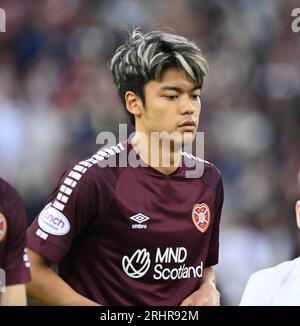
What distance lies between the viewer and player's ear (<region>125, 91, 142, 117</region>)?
12.0ft

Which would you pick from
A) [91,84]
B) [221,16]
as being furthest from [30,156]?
[221,16]

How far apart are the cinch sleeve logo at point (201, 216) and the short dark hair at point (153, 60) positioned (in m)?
0.58

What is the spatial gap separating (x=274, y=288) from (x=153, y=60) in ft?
3.78

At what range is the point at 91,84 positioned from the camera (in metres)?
7.09

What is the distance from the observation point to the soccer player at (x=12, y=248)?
2854mm

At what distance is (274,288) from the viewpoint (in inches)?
140

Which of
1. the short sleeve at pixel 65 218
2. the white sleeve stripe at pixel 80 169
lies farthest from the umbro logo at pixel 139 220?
the white sleeve stripe at pixel 80 169

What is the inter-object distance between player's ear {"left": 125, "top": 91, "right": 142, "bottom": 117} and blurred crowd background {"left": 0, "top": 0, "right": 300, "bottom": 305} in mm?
2410

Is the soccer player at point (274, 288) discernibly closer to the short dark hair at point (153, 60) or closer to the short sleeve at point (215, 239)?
the short sleeve at point (215, 239)

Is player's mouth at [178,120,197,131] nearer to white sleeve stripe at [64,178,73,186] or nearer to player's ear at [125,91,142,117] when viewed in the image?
player's ear at [125,91,142,117]

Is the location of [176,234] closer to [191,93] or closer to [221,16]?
[191,93]

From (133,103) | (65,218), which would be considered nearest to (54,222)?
(65,218)
